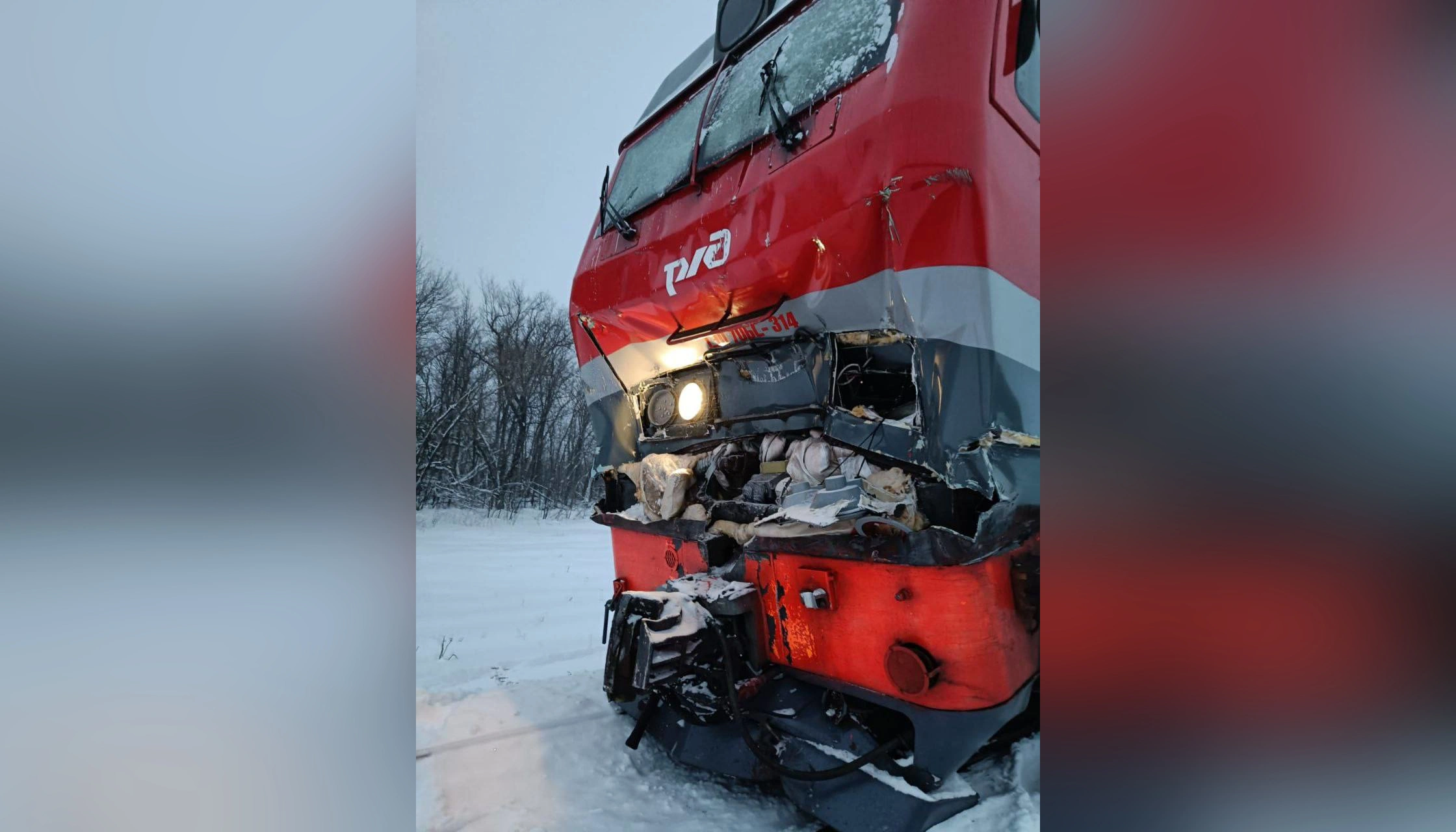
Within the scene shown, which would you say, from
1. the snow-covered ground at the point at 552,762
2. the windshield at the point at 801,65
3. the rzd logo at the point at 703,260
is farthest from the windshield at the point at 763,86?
the snow-covered ground at the point at 552,762

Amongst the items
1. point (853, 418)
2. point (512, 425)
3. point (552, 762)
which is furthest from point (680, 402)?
point (512, 425)

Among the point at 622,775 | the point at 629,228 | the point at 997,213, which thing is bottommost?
the point at 622,775

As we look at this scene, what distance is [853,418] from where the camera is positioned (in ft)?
7.68

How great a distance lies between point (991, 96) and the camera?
6.97 ft

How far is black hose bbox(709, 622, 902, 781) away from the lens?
2.19 meters

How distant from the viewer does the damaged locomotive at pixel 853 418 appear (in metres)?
2.07

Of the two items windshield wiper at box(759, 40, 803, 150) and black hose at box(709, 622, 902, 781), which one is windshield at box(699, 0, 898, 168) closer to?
windshield wiper at box(759, 40, 803, 150)

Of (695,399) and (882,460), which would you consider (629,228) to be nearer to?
(695,399)

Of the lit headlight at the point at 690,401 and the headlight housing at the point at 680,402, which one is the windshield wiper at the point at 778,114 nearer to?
the headlight housing at the point at 680,402

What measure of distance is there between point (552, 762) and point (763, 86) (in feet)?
10.3

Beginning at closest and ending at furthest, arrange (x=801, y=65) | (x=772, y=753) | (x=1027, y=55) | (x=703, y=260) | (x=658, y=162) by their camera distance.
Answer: (x=1027, y=55)
(x=772, y=753)
(x=801, y=65)
(x=703, y=260)
(x=658, y=162)

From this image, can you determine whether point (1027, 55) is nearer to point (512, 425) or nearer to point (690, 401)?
point (690, 401)
